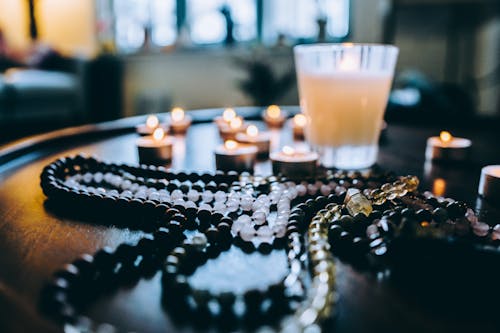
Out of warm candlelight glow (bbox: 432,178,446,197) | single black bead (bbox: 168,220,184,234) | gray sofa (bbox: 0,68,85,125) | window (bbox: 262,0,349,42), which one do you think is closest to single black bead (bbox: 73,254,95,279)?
single black bead (bbox: 168,220,184,234)

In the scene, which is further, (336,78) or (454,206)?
(336,78)

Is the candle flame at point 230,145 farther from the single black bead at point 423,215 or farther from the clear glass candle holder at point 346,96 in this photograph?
the single black bead at point 423,215

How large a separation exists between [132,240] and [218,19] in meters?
3.42

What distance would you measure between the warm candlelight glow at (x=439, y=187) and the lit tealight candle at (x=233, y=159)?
31 cm

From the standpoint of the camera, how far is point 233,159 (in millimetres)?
771

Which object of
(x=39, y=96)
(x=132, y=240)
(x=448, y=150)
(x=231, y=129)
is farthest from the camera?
(x=39, y=96)

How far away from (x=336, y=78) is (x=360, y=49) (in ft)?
0.21

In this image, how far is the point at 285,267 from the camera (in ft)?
1.34

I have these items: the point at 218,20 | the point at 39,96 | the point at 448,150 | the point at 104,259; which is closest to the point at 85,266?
the point at 104,259

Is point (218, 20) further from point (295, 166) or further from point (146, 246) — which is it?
point (146, 246)

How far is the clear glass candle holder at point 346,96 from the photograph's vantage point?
2.57ft

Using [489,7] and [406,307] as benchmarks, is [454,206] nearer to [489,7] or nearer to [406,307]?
[406,307]

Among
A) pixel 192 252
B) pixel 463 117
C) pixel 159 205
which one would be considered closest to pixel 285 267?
pixel 192 252

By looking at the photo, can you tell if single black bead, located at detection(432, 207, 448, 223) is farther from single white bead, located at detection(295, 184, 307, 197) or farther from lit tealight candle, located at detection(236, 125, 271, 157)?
lit tealight candle, located at detection(236, 125, 271, 157)
